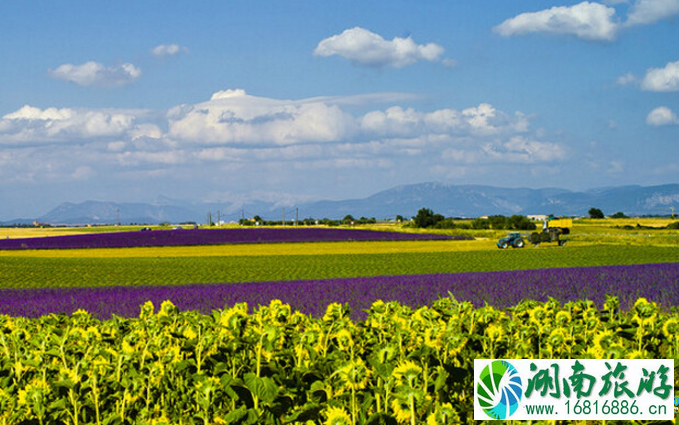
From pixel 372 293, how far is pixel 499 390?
36.8ft

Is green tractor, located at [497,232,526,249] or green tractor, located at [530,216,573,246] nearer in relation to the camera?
green tractor, located at [497,232,526,249]

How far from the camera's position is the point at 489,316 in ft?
17.6

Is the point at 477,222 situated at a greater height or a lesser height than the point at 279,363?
greater

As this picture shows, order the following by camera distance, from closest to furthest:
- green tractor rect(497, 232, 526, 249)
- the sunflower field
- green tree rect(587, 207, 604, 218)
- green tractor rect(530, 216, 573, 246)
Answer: the sunflower field → green tractor rect(497, 232, 526, 249) → green tractor rect(530, 216, 573, 246) → green tree rect(587, 207, 604, 218)

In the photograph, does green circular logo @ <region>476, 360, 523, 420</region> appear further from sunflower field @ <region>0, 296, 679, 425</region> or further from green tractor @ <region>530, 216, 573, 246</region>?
green tractor @ <region>530, 216, 573, 246</region>

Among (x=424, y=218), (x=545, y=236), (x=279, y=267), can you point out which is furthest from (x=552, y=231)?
(x=424, y=218)

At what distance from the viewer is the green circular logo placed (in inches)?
167

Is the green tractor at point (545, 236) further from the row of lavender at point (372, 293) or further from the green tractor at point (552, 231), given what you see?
the row of lavender at point (372, 293)

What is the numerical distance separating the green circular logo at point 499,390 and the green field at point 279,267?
879 inches

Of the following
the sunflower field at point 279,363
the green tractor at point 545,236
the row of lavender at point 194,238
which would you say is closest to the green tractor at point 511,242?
the green tractor at point 545,236

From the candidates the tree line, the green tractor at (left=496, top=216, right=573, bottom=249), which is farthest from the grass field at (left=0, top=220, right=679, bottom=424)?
the tree line

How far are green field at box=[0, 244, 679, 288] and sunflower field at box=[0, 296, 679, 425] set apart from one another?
21142 millimetres

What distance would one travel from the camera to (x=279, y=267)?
3350 cm

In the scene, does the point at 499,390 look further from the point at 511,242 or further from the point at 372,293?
the point at 511,242
